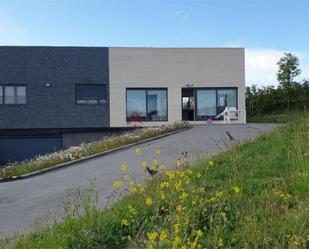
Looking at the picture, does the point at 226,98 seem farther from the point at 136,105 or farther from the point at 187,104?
the point at 136,105

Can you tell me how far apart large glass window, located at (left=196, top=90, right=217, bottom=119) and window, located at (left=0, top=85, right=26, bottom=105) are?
1031 cm

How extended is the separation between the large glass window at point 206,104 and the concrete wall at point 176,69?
515mm

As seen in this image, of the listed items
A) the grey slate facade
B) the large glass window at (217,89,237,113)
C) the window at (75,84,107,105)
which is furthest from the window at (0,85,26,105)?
the large glass window at (217,89,237,113)

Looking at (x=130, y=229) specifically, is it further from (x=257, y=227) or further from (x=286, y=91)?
(x=286, y=91)

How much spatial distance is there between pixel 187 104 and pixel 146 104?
8.48 feet

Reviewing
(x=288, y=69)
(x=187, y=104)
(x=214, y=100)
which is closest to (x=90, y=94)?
(x=187, y=104)

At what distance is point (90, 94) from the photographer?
27.7m

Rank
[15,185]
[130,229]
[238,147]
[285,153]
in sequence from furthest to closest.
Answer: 1. [15,185]
2. [238,147]
3. [285,153]
4. [130,229]

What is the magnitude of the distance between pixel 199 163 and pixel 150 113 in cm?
2044

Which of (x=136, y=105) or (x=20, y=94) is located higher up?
(x=20, y=94)

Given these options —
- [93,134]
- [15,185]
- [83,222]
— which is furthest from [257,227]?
[93,134]

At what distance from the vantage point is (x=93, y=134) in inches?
1064

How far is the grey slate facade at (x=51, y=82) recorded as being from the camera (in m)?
27.0

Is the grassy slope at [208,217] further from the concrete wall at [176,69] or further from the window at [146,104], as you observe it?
the concrete wall at [176,69]
